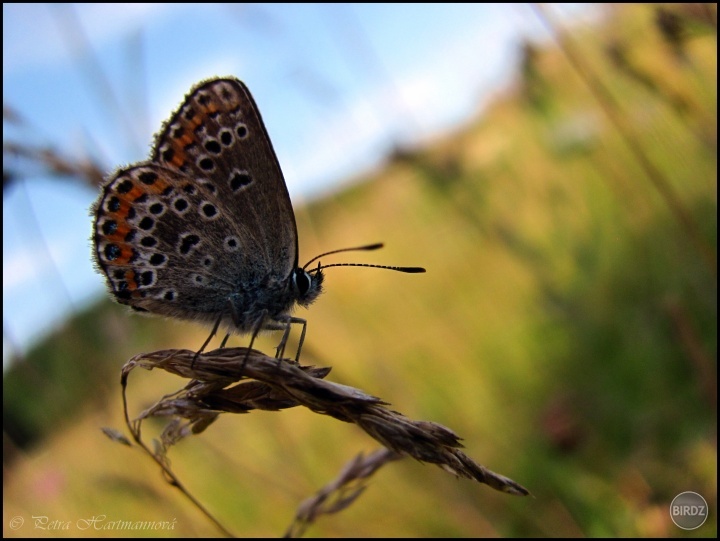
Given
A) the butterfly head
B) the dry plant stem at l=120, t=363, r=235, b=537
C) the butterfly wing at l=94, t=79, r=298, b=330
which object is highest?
the butterfly wing at l=94, t=79, r=298, b=330

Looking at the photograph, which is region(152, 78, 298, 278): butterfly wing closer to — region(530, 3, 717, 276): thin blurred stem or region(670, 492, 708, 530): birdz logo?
region(530, 3, 717, 276): thin blurred stem

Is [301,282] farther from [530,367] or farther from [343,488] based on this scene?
[530,367]

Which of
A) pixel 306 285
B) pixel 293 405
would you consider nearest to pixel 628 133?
pixel 306 285

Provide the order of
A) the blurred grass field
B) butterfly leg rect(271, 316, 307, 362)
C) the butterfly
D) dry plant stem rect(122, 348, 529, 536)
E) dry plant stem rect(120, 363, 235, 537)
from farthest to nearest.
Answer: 1. the blurred grass field
2. the butterfly
3. butterfly leg rect(271, 316, 307, 362)
4. dry plant stem rect(120, 363, 235, 537)
5. dry plant stem rect(122, 348, 529, 536)

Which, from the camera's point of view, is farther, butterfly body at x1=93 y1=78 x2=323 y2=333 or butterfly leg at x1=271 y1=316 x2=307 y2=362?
butterfly body at x1=93 y1=78 x2=323 y2=333

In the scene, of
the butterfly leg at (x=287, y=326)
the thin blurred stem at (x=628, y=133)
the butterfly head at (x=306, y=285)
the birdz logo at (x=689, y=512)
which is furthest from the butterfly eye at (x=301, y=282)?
the birdz logo at (x=689, y=512)

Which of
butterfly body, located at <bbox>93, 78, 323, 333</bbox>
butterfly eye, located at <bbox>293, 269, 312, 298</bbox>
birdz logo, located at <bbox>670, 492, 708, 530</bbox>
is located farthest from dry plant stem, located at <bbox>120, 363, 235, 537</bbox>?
birdz logo, located at <bbox>670, 492, 708, 530</bbox>
